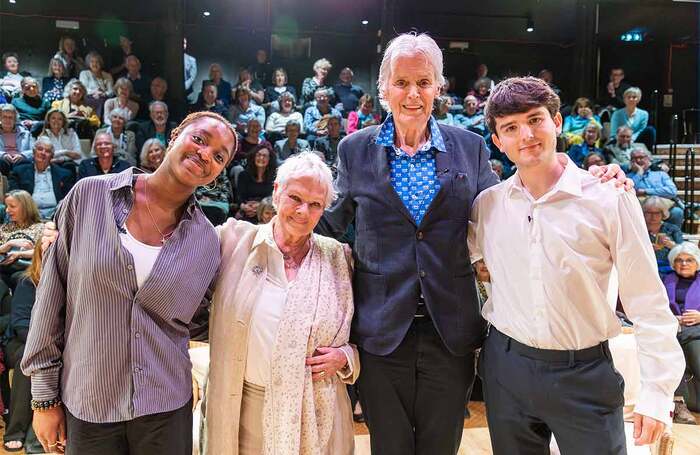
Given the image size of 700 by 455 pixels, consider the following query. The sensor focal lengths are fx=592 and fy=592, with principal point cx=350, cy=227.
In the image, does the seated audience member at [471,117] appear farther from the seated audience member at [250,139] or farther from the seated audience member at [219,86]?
the seated audience member at [219,86]

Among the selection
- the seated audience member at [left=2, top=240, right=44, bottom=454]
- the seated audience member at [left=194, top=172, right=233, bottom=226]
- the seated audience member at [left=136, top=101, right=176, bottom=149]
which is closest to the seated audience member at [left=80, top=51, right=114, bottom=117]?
the seated audience member at [left=136, top=101, right=176, bottom=149]

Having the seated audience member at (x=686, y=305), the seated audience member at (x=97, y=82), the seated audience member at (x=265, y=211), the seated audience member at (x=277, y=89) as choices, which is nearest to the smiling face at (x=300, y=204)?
the seated audience member at (x=265, y=211)

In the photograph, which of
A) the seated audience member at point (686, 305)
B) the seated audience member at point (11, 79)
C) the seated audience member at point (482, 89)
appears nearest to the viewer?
the seated audience member at point (686, 305)

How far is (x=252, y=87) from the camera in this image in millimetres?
7383

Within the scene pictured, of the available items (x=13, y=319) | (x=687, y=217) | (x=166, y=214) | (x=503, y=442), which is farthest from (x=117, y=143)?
(x=687, y=217)

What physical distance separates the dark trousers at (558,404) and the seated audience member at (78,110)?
18.1 ft

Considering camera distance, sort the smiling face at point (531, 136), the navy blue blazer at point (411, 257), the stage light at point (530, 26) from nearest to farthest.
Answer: the smiling face at point (531, 136) < the navy blue blazer at point (411, 257) < the stage light at point (530, 26)

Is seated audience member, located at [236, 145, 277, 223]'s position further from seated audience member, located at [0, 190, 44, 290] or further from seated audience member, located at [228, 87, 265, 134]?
seated audience member, located at [0, 190, 44, 290]

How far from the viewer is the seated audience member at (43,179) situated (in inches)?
195

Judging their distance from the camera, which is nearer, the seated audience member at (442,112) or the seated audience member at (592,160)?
the seated audience member at (592,160)

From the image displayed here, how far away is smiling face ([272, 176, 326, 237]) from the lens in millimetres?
1558

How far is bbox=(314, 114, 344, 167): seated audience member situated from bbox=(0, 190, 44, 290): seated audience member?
105 inches

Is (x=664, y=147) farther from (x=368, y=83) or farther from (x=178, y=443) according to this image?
(x=178, y=443)

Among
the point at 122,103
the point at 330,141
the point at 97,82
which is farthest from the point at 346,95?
the point at 97,82
